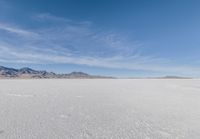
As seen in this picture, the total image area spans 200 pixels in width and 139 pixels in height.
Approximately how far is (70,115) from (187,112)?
3.41 metres

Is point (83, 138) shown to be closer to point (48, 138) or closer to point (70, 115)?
point (48, 138)

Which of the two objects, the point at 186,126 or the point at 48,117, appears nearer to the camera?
the point at 186,126

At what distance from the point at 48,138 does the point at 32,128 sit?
2.33 ft

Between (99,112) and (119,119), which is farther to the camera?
(99,112)

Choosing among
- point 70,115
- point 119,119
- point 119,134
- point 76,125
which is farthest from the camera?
point 70,115

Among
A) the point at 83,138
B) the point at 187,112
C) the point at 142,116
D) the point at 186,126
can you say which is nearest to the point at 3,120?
the point at 83,138

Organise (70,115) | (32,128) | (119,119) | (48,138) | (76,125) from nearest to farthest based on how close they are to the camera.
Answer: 1. (48,138)
2. (32,128)
3. (76,125)
4. (119,119)
5. (70,115)

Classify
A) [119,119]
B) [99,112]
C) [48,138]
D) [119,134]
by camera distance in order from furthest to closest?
[99,112]
[119,119]
[119,134]
[48,138]

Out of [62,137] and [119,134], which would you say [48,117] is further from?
[119,134]

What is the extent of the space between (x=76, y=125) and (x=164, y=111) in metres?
2.98

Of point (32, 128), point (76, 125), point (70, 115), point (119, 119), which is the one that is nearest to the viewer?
point (32, 128)

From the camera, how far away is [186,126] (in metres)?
4.32

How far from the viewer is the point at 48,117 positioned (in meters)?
4.93

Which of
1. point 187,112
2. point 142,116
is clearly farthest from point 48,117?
point 187,112
